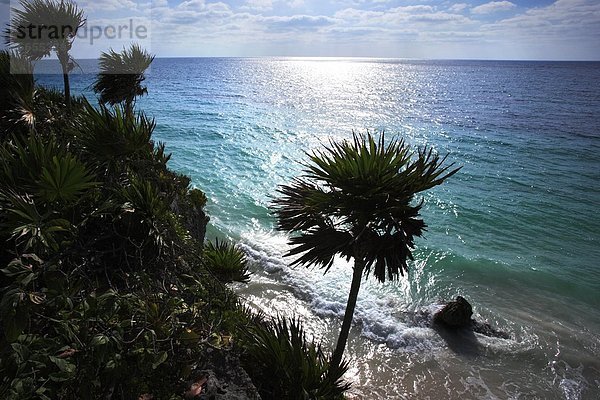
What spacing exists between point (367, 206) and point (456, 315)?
7799 mm

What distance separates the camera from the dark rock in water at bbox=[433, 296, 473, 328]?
11.2m

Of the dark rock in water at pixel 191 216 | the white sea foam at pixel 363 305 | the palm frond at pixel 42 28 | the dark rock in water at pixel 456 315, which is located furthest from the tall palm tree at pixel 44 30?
the dark rock in water at pixel 456 315

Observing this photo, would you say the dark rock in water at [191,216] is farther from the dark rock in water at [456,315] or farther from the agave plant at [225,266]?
the dark rock in water at [456,315]

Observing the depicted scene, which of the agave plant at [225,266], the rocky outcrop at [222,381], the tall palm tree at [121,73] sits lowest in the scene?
the agave plant at [225,266]

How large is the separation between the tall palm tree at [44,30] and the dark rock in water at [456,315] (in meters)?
12.5

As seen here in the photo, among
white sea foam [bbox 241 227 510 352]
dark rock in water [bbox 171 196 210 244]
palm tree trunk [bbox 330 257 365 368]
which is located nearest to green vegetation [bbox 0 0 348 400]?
palm tree trunk [bbox 330 257 365 368]

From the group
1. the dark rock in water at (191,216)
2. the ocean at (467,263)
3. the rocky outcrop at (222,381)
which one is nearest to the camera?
the rocky outcrop at (222,381)

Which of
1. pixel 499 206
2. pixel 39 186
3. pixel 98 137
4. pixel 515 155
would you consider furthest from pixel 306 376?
pixel 515 155

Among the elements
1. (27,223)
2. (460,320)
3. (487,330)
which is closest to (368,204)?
(27,223)

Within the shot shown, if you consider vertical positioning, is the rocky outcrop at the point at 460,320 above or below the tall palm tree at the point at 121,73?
below

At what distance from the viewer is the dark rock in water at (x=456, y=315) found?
11.2 m

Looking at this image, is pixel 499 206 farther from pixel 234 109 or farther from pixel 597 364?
pixel 234 109

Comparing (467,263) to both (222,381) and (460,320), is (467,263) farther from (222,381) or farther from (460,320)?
(222,381)

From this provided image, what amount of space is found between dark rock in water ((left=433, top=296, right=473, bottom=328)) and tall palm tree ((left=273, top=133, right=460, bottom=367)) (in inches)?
267
